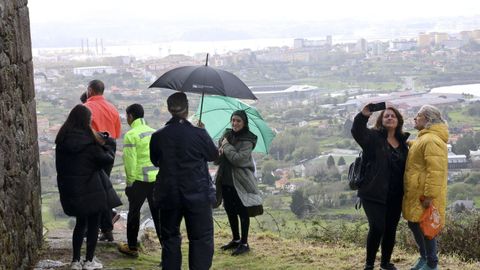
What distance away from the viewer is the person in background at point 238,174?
7.66 m

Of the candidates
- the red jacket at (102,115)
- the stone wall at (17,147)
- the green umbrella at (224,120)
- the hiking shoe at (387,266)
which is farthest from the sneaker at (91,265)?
the hiking shoe at (387,266)

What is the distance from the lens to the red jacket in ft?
24.3

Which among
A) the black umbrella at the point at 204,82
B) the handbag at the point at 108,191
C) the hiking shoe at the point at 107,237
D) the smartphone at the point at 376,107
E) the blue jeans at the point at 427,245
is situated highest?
the black umbrella at the point at 204,82

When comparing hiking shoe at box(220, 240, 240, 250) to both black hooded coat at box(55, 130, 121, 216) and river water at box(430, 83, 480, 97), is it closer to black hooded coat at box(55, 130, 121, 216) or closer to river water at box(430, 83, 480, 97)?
black hooded coat at box(55, 130, 121, 216)

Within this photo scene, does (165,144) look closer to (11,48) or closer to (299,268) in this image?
(11,48)

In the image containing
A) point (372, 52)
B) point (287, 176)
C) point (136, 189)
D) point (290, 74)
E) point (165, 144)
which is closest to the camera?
point (165, 144)

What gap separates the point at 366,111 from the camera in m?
6.46

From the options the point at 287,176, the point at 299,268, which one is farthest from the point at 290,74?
the point at 299,268

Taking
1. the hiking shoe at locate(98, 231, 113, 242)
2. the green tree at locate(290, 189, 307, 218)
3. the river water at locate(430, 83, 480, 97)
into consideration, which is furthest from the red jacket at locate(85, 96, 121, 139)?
the river water at locate(430, 83, 480, 97)

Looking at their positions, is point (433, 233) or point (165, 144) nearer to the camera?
point (165, 144)

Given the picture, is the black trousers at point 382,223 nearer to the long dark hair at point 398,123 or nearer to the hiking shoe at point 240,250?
the long dark hair at point 398,123

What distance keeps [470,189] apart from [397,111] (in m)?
8.89

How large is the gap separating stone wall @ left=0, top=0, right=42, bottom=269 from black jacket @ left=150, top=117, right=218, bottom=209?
3.99ft

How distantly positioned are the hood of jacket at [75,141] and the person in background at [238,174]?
1.80 meters
